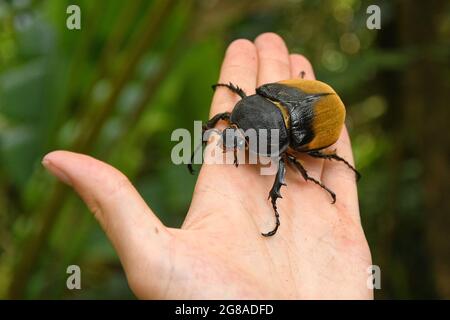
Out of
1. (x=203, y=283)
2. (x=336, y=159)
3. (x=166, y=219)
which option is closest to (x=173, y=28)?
(x=166, y=219)

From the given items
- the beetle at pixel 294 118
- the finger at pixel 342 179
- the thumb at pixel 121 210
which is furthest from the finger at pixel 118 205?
the finger at pixel 342 179

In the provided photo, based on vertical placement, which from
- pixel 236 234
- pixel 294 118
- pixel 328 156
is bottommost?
pixel 236 234

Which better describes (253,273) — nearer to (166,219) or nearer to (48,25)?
(166,219)

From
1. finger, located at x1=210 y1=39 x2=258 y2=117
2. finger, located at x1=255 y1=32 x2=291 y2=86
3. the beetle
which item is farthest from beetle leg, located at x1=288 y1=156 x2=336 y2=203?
finger, located at x1=255 y1=32 x2=291 y2=86

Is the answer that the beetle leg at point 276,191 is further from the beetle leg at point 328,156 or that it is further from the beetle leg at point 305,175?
the beetle leg at point 328,156

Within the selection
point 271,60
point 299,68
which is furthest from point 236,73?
point 299,68

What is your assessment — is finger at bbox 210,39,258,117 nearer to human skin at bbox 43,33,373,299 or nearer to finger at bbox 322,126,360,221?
human skin at bbox 43,33,373,299

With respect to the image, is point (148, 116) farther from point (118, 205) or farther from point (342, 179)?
point (118, 205)
